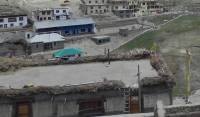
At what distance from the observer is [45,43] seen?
8538cm

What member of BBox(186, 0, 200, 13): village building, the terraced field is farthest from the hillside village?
BBox(186, 0, 200, 13): village building

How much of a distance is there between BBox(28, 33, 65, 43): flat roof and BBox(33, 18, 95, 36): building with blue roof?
4.56m

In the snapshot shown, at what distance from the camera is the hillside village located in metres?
17.7

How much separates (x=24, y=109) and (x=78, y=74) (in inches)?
124

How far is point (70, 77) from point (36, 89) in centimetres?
238

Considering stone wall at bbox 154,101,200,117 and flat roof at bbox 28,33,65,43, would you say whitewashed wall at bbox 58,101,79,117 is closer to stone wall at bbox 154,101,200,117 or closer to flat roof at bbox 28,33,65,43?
stone wall at bbox 154,101,200,117

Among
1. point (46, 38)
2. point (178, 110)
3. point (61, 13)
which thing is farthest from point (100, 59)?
point (61, 13)

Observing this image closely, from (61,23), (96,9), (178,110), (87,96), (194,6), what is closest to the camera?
(178,110)

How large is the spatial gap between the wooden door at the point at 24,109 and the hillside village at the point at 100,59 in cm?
4

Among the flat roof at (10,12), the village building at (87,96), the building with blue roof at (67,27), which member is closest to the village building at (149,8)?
the building with blue roof at (67,27)

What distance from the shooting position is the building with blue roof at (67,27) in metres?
93.9

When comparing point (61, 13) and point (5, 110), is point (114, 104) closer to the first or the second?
Answer: point (5, 110)

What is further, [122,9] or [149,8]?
[149,8]

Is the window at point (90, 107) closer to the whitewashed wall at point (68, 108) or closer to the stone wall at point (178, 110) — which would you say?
the whitewashed wall at point (68, 108)
